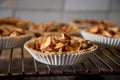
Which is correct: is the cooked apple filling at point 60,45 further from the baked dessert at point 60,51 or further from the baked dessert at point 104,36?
the baked dessert at point 104,36

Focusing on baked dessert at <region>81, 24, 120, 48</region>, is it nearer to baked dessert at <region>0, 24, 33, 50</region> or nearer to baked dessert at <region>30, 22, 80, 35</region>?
baked dessert at <region>30, 22, 80, 35</region>

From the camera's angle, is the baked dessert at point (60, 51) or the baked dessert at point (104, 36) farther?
the baked dessert at point (104, 36)

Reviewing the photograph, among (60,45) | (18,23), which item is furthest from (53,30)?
(60,45)

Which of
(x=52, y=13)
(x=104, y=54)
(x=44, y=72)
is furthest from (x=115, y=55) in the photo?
(x=52, y=13)

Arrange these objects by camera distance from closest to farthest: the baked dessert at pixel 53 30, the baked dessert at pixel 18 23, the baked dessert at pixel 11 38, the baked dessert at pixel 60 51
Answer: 1. the baked dessert at pixel 60 51
2. the baked dessert at pixel 11 38
3. the baked dessert at pixel 53 30
4. the baked dessert at pixel 18 23

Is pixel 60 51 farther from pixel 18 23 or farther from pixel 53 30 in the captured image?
pixel 18 23

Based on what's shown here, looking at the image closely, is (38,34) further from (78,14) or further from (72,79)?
(78,14)

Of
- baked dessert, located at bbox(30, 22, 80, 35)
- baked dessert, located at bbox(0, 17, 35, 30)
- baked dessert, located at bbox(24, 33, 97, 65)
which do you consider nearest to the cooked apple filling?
baked dessert, located at bbox(24, 33, 97, 65)

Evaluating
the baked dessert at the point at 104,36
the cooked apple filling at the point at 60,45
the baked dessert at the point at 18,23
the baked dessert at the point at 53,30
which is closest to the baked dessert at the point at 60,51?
the cooked apple filling at the point at 60,45
